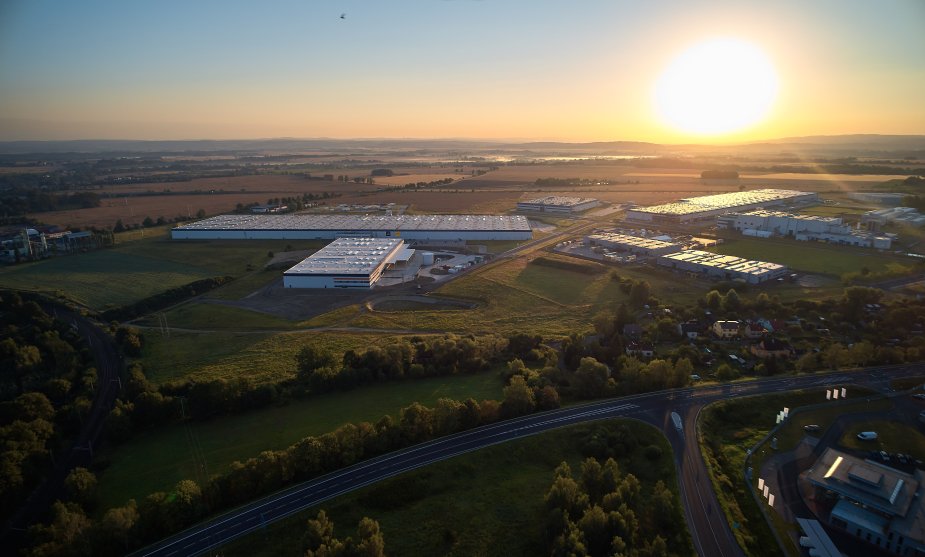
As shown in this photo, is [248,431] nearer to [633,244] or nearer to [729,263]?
[729,263]

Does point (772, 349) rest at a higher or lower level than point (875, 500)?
higher

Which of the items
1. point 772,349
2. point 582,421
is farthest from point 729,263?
point 582,421

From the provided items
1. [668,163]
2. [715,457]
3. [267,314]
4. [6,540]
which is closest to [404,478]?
[715,457]

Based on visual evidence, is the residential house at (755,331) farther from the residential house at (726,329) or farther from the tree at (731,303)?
the tree at (731,303)

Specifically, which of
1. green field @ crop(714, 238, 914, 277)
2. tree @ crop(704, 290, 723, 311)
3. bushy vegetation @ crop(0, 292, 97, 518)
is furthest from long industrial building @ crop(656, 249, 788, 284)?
bushy vegetation @ crop(0, 292, 97, 518)

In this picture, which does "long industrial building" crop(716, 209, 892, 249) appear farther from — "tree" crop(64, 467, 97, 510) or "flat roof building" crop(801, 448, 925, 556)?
"tree" crop(64, 467, 97, 510)

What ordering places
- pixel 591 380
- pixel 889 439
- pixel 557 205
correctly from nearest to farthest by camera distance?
→ pixel 889 439 → pixel 591 380 → pixel 557 205
